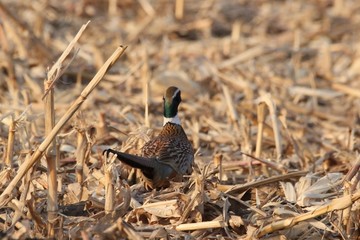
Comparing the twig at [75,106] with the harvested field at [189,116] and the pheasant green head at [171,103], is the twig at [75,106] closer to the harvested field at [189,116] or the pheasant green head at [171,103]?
the harvested field at [189,116]

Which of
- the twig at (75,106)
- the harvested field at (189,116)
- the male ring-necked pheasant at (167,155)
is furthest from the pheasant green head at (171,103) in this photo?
the twig at (75,106)

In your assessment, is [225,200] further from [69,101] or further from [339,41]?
[339,41]

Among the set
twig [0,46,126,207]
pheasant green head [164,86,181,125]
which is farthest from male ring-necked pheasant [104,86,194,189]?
twig [0,46,126,207]

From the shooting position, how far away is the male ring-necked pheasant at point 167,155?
482 centimetres

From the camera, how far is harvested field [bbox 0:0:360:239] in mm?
4148

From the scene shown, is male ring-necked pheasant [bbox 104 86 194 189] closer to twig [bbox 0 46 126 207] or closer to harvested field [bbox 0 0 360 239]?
harvested field [bbox 0 0 360 239]

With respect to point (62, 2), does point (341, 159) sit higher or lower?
lower

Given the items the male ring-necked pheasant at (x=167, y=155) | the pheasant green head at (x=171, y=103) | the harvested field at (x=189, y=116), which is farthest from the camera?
the pheasant green head at (x=171, y=103)

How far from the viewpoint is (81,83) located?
8445mm

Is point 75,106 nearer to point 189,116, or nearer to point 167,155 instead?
point 167,155

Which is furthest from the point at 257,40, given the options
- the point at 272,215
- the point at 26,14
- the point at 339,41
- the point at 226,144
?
the point at 272,215

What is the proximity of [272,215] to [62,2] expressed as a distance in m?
7.32

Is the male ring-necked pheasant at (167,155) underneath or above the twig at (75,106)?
underneath

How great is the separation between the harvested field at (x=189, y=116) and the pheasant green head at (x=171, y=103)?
0.48 feet
